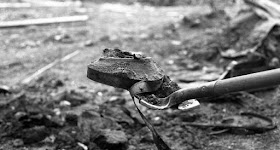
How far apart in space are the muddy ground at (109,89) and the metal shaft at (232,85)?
3.12ft

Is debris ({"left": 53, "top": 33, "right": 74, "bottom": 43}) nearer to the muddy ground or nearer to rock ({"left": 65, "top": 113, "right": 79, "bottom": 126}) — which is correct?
the muddy ground

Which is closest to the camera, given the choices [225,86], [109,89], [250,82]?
[250,82]

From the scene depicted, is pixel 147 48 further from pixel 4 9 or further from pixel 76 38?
pixel 4 9

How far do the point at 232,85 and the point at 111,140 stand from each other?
1.35 m

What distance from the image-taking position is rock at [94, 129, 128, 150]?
3.16m

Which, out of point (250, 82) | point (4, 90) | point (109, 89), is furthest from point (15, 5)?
point (250, 82)

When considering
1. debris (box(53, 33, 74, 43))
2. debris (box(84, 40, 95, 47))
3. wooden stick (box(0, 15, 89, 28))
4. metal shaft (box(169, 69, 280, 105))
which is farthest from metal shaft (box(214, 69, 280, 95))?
wooden stick (box(0, 15, 89, 28))

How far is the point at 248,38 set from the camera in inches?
208

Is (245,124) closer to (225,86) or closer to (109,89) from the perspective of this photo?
(225,86)

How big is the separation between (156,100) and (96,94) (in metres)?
1.99

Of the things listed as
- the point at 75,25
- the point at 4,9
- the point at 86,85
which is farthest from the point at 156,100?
the point at 4,9

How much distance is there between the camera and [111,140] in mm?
3170

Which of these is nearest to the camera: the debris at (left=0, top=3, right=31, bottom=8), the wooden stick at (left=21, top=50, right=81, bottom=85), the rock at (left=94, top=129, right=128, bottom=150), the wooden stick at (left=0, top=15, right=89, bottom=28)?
the rock at (left=94, top=129, right=128, bottom=150)

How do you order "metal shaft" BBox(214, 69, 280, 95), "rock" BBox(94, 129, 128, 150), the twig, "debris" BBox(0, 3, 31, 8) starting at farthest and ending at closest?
the twig < "debris" BBox(0, 3, 31, 8) < "rock" BBox(94, 129, 128, 150) < "metal shaft" BBox(214, 69, 280, 95)
